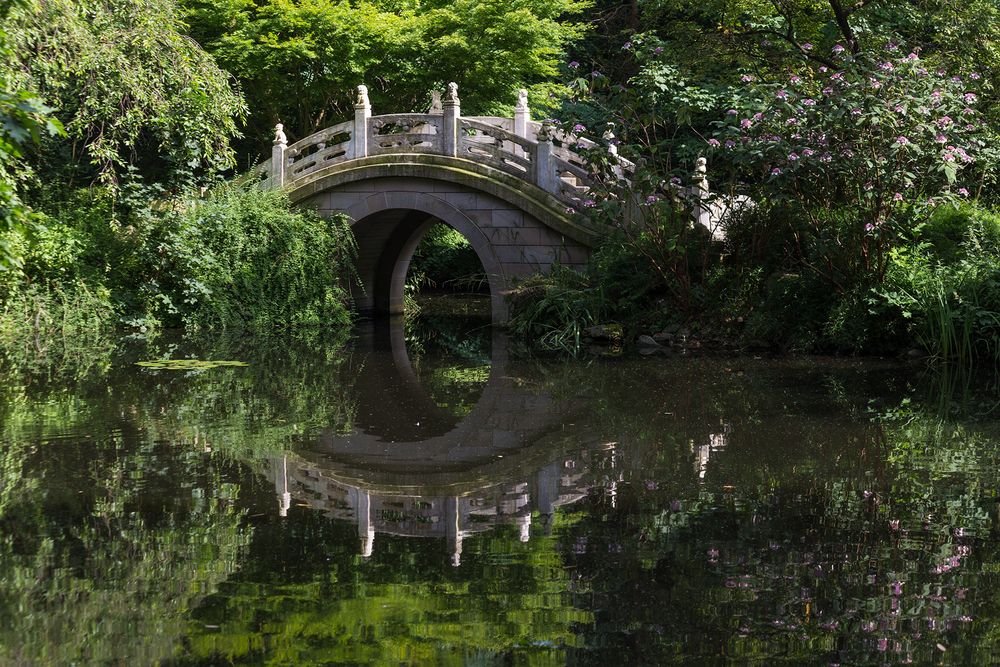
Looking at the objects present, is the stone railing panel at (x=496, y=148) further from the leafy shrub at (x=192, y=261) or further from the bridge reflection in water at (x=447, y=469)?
the bridge reflection in water at (x=447, y=469)

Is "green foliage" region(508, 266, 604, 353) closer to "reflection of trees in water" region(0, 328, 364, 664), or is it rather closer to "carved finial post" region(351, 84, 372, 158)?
"reflection of trees in water" region(0, 328, 364, 664)

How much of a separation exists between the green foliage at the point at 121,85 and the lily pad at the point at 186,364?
3.26m

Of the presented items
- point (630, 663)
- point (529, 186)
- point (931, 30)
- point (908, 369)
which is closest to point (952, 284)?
point (908, 369)

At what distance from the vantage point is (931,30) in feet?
55.5

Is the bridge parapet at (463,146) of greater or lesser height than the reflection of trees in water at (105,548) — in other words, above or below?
above

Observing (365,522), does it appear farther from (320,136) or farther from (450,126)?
(320,136)

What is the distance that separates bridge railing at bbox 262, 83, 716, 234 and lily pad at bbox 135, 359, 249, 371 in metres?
4.75

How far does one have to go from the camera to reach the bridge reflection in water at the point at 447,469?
5.89 m

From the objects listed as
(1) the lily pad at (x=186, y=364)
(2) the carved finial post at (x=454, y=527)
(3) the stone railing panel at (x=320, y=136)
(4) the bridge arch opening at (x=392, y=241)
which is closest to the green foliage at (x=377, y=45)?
(3) the stone railing panel at (x=320, y=136)

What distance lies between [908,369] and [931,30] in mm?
7611

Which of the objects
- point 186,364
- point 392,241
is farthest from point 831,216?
point 392,241

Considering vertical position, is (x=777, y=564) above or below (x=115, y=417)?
below

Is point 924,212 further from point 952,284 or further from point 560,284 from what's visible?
point 560,284

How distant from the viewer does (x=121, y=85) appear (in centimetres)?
1434
